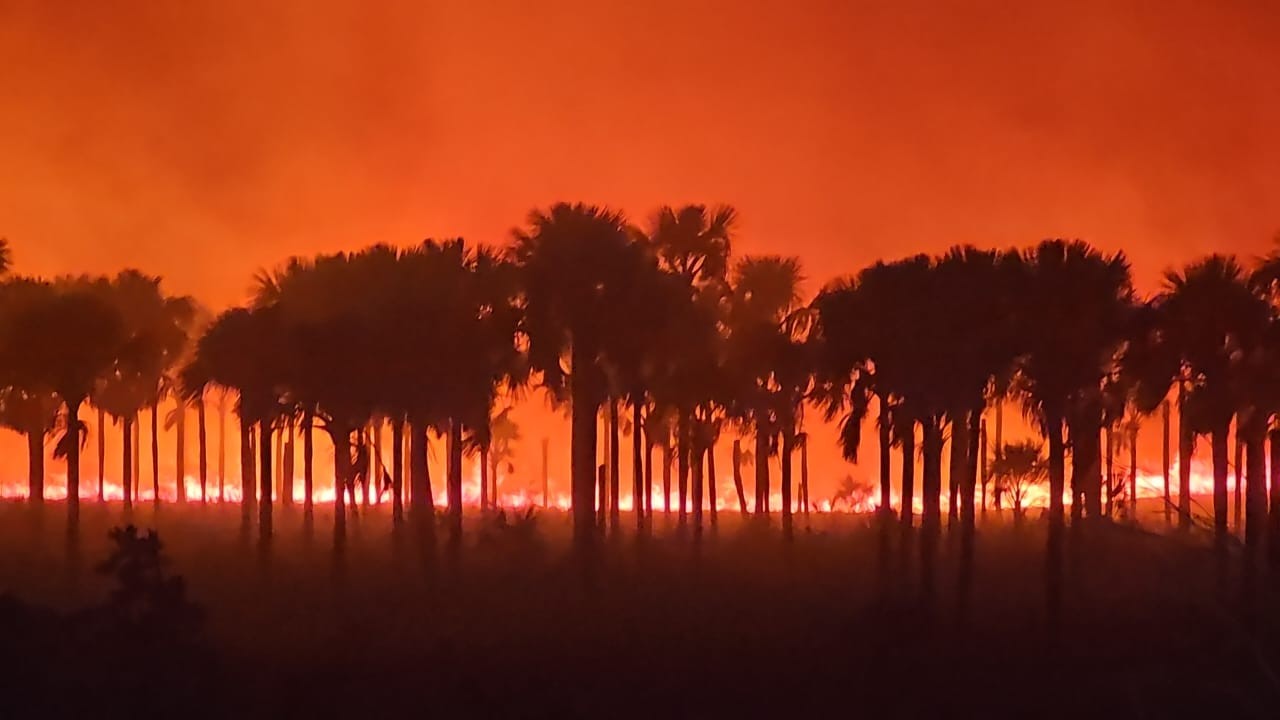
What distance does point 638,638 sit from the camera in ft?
80.9

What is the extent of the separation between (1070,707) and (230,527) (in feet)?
115

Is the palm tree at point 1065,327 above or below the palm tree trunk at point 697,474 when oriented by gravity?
above

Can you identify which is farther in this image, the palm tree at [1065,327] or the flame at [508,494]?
the flame at [508,494]

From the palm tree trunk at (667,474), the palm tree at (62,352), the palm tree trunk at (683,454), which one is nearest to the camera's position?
the palm tree at (62,352)

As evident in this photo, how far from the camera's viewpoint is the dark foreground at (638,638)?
1997 cm

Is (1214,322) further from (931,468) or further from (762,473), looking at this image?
(762,473)

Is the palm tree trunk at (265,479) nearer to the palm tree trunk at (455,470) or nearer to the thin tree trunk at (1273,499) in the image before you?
the palm tree trunk at (455,470)

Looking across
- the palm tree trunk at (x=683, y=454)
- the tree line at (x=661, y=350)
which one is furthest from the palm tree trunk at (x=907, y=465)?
the palm tree trunk at (x=683, y=454)

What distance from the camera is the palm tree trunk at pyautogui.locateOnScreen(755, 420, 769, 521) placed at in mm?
50062

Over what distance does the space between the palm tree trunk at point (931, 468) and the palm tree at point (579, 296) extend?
8.09 meters

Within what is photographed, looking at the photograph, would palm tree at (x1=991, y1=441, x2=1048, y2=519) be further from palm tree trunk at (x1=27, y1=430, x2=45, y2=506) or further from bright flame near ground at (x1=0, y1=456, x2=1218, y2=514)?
palm tree trunk at (x1=27, y1=430, x2=45, y2=506)

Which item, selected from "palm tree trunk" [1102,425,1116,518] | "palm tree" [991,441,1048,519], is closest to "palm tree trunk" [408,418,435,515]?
"palm tree trunk" [1102,425,1116,518]

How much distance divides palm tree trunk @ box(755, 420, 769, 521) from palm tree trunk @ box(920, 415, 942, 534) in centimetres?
1663

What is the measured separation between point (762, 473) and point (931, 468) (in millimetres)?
21978
